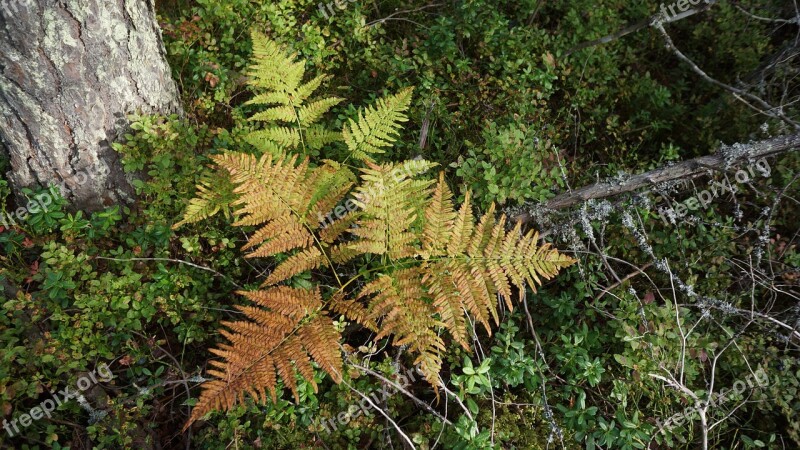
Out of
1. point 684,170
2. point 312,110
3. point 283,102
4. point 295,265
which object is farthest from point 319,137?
point 684,170

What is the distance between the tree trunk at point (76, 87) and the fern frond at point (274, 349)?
1517mm

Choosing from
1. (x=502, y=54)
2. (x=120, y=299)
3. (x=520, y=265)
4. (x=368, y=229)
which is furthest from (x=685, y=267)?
(x=120, y=299)

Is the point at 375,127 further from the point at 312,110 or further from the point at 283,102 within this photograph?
the point at 283,102

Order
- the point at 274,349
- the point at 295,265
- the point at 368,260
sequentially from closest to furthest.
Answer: the point at 274,349, the point at 295,265, the point at 368,260

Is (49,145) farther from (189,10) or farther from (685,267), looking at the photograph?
(685,267)

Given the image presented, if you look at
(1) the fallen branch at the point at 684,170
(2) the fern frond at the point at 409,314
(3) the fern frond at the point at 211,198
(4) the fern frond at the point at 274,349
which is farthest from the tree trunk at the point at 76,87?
(1) the fallen branch at the point at 684,170

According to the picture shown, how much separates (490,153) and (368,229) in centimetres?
122

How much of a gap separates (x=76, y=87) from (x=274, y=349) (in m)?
2.07

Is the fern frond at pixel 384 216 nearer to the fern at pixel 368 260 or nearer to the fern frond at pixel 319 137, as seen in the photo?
the fern at pixel 368 260

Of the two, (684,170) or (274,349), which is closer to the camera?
(274,349)

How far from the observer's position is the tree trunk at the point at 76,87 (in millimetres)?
2803

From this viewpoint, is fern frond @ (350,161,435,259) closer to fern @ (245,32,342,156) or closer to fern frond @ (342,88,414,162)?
fern frond @ (342,88,414,162)

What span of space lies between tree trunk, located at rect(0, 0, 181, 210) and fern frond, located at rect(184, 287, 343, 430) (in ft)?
4.98

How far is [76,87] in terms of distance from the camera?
300 cm
